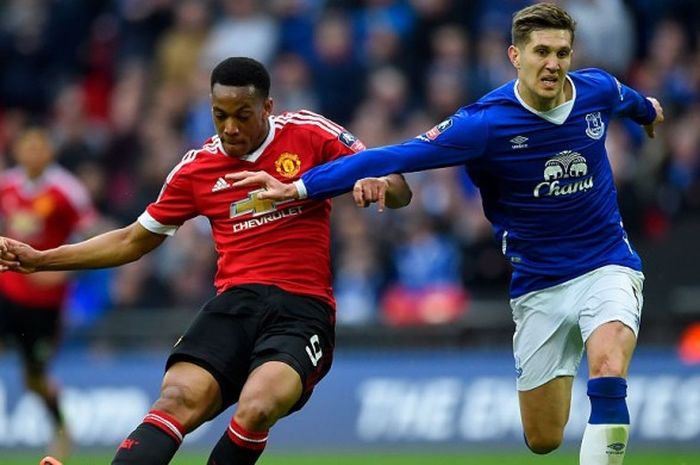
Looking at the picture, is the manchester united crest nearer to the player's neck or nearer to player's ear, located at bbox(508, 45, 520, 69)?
the player's neck

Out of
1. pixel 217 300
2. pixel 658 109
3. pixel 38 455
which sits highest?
pixel 658 109

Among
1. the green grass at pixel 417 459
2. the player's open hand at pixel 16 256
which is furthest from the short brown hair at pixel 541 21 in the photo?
the green grass at pixel 417 459

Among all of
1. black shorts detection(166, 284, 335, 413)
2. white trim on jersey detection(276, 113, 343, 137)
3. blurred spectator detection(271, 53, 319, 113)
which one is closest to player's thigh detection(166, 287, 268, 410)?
black shorts detection(166, 284, 335, 413)

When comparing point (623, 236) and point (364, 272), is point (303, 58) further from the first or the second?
point (623, 236)

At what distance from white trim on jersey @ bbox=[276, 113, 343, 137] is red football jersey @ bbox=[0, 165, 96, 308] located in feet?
19.0

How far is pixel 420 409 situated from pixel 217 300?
6.32 metres

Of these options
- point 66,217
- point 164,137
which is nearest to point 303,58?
point 164,137

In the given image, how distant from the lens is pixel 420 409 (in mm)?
14680

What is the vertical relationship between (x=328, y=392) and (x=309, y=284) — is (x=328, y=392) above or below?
below

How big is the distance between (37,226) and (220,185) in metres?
5.98

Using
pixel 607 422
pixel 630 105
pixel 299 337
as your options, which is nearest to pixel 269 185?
pixel 299 337

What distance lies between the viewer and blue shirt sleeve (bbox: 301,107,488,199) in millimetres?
8289

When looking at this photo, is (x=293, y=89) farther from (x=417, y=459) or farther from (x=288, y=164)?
(x=288, y=164)

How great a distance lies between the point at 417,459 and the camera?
13477 mm
